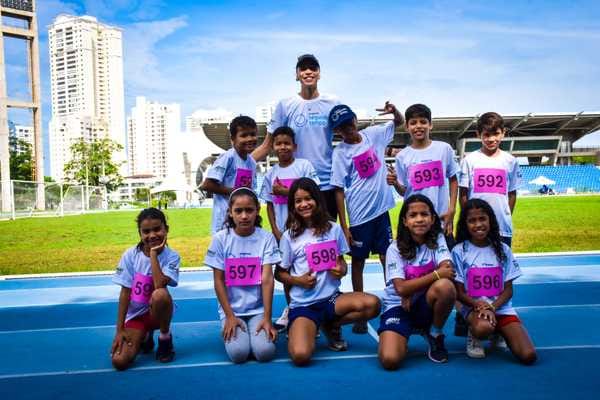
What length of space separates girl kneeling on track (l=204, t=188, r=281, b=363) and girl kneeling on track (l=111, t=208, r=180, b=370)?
0.29 metres

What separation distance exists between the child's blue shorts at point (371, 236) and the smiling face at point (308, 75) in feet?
3.64

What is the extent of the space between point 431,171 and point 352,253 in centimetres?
81

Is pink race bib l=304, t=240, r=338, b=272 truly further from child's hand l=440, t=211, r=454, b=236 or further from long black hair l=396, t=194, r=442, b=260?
child's hand l=440, t=211, r=454, b=236

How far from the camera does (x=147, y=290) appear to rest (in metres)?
3.27

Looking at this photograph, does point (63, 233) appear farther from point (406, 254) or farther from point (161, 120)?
point (161, 120)

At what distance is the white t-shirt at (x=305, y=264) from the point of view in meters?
3.25

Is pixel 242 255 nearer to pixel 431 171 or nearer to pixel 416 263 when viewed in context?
pixel 416 263

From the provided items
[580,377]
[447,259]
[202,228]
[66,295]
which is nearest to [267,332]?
[447,259]

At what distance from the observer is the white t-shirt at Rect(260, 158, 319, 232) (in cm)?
364

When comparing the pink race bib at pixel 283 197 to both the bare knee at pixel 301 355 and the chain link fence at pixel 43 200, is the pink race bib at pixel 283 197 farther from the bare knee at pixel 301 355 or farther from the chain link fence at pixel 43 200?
the chain link fence at pixel 43 200

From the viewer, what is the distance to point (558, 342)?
3.28 m

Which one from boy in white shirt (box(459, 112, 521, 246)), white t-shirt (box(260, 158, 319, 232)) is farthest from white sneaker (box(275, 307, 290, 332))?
boy in white shirt (box(459, 112, 521, 246))

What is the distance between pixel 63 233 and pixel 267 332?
12095 millimetres

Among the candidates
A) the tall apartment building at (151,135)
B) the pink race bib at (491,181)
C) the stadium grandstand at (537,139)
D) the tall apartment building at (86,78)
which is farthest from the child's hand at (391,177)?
the tall apartment building at (151,135)
